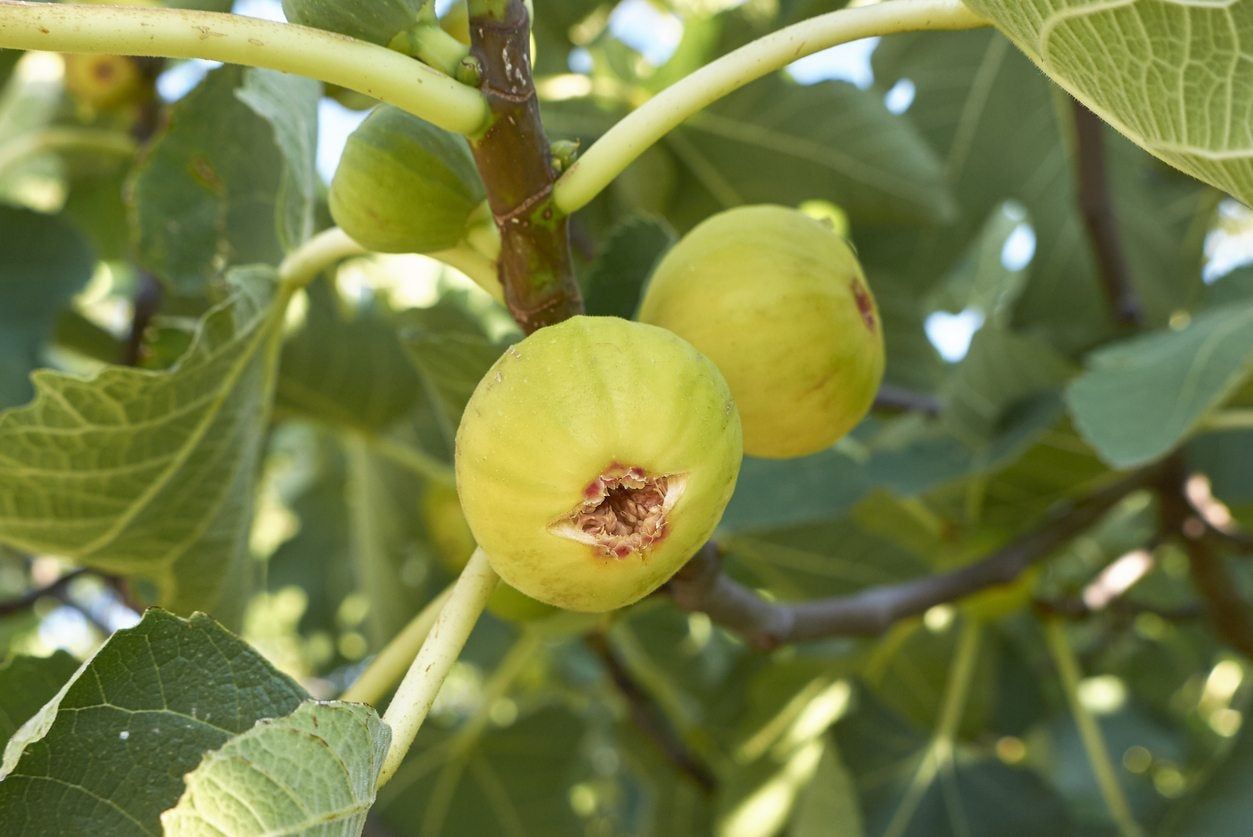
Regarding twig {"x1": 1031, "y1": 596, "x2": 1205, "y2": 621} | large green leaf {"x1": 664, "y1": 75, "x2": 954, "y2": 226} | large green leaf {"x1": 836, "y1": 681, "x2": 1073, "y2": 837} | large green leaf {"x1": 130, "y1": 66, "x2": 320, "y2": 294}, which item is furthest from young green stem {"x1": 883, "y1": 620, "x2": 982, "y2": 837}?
large green leaf {"x1": 130, "y1": 66, "x2": 320, "y2": 294}

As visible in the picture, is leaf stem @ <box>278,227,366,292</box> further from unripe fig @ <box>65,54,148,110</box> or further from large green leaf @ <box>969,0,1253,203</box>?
unripe fig @ <box>65,54,148,110</box>

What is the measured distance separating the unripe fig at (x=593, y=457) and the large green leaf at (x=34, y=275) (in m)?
1.10

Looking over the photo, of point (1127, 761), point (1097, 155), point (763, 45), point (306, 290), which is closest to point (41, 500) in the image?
point (763, 45)

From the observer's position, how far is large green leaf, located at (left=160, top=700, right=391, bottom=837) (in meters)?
0.55

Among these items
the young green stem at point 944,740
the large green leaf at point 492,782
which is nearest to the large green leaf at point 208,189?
the large green leaf at point 492,782

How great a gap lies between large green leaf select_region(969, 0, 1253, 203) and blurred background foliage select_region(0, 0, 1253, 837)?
19.1 inches

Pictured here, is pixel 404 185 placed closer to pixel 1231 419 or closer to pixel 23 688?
pixel 23 688

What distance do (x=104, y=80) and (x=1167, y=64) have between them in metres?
1.56

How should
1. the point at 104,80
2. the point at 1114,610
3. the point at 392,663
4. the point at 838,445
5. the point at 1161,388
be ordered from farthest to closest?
the point at 1114,610, the point at 104,80, the point at 838,445, the point at 1161,388, the point at 392,663

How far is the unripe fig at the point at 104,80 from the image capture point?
1768 mm

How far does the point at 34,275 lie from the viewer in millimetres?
1611

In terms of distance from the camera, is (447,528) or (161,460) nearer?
(161,460)

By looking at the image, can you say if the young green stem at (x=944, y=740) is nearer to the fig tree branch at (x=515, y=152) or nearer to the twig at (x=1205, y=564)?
the twig at (x=1205, y=564)

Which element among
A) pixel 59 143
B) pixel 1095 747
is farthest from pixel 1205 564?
pixel 59 143
